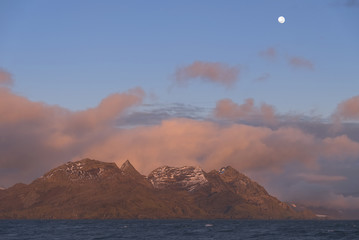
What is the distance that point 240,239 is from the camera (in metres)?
172

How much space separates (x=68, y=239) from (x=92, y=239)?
340 inches

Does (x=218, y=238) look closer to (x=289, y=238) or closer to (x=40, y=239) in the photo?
(x=289, y=238)

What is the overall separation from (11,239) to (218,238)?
76.1 metres

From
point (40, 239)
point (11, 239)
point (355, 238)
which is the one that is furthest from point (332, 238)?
point (11, 239)

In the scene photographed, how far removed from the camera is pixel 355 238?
177 meters

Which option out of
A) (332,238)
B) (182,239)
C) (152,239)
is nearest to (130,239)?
(152,239)

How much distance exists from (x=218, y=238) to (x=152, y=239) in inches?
960

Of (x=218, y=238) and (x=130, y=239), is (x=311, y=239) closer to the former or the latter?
(x=218, y=238)

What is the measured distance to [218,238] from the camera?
175375mm

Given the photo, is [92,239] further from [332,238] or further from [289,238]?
[332,238]

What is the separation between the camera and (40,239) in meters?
171

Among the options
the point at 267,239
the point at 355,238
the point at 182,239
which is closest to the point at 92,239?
the point at 182,239

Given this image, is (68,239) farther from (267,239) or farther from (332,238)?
(332,238)

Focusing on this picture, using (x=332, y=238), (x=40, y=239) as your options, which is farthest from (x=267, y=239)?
(x=40, y=239)
